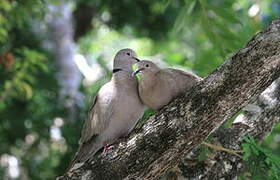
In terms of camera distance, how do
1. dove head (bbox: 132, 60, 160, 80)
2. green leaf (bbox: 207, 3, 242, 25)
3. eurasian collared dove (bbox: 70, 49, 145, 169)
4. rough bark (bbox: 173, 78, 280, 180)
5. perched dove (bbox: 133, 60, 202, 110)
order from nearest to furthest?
perched dove (bbox: 133, 60, 202, 110)
dove head (bbox: 132, 60, 160, 80)
eurasian collared dove (bbox: 70, 49, 145, 169)
rough bark (bbox: 173, 78, 280, 180)
green leaf (bbox: 207, 3, 242, 25)

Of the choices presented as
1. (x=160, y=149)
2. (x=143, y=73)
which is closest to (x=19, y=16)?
(x=143, y=73)

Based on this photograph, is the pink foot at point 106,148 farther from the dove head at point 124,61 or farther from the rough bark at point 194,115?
the dove head at point 124,61

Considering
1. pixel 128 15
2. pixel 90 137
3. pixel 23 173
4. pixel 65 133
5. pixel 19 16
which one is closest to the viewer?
pixel 90 137

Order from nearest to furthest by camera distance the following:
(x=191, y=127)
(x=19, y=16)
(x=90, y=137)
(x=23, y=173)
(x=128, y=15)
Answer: (x=191, y=127) → (x=90, y=137) → (x=19, y=16) → (x=23, y=173) → (x=128, y=15)

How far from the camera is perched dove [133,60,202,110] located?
12.6 ft

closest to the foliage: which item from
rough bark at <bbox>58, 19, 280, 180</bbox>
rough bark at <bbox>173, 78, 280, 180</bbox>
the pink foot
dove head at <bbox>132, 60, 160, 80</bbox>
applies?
rough bark at <bbox>173, 78, 280, 180</bbox>

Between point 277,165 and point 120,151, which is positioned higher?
point 120,151

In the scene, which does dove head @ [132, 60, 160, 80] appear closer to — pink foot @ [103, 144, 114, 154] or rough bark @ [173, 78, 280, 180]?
pink foot @ [103, 144, 114, 154]

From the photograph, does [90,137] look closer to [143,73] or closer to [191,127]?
[143,73]

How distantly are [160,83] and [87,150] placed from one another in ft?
3.03

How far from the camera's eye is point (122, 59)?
4.49 metres

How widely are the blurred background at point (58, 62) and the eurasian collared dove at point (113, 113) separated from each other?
163cm

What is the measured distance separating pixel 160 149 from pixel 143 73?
1.94 ft

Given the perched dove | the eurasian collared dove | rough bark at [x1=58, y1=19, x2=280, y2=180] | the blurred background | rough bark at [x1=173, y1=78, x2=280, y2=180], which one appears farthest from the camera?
the blurred background
